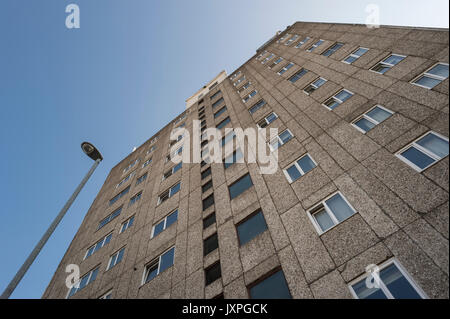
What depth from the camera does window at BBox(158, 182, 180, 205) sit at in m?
19.6

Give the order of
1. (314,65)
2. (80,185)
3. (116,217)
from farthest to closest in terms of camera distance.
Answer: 1. (116,217)
2. (314,65)
3. (80,185)

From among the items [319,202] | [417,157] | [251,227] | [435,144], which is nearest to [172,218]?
[251,227]

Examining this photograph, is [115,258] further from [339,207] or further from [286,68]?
[286,68]

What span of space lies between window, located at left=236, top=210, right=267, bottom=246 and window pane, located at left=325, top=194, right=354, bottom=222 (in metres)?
3.04

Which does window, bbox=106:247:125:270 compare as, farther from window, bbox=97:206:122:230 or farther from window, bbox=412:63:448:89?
window, bbox=412:63:448:89

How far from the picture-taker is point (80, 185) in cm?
1112

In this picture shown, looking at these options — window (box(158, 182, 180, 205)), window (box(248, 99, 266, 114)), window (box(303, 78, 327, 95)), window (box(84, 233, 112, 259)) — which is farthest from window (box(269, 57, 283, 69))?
window (box(84, 233, 112, 259))

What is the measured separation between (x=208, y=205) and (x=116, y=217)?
38.3 ft

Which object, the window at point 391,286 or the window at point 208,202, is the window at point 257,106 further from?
the window at point 391,286

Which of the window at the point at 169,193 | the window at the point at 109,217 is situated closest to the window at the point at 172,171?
the window at the point at 169,193

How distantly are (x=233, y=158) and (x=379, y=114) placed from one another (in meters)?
8.80

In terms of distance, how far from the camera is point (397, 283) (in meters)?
6.95
